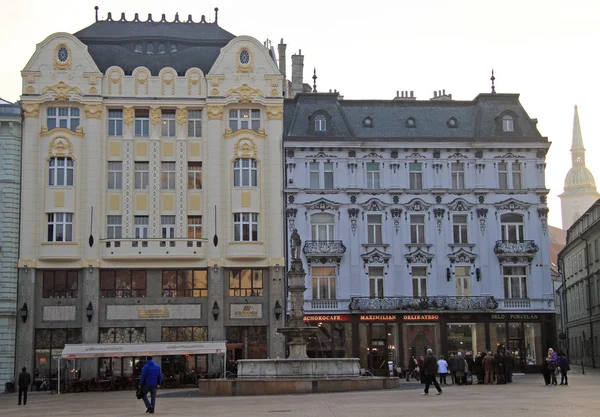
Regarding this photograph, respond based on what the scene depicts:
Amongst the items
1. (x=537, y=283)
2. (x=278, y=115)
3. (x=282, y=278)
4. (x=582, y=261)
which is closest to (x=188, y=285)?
(x=282, y=278)

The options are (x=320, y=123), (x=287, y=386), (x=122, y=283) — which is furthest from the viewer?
(x=320, y=123)

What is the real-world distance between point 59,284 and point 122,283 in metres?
4.11

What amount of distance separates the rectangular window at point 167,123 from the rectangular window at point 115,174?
12.1 feet

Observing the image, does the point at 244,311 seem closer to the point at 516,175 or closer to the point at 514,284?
the point at 514,284

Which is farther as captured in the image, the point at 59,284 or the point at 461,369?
the point at 59,284

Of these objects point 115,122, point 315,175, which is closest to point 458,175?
point 315,175

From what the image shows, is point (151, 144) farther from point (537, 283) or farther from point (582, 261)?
point (582, 261)

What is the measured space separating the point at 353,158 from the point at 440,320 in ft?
41.4

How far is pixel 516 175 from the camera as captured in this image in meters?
68.1

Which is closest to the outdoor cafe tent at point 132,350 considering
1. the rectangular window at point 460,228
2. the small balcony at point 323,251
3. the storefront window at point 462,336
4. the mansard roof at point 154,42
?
the small balcony at point 323,251

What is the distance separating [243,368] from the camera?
144ft

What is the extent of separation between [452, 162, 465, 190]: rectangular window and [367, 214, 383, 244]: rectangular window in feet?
19.3

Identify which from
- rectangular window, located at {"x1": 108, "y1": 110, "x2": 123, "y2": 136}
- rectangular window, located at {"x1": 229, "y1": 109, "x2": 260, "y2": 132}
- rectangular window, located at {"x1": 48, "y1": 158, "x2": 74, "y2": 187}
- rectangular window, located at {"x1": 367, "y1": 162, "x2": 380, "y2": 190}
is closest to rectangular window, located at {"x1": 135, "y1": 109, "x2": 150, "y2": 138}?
rectangular window, located at {"x1": 108, "y1": 110, "x2": 123, "y2": 136}

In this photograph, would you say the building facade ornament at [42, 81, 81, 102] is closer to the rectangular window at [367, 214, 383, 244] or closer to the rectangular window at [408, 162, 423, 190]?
the rectangular window at [367, 214, 383, 244]
